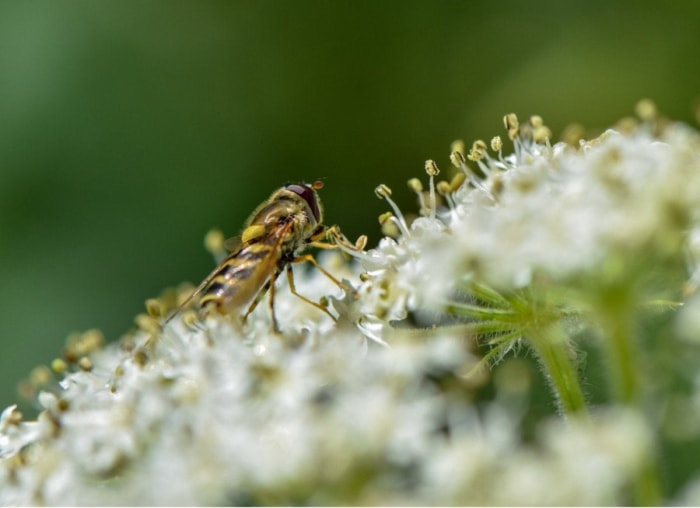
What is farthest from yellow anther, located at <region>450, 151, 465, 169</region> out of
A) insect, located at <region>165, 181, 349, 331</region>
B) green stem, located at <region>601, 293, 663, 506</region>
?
green stem, located at <region>601, 293, 663, 506</region>

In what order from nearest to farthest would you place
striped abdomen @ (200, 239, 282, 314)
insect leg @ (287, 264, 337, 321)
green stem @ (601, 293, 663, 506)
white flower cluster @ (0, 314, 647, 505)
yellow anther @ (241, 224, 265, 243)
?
white flower cluster @ (0, 314, 647, 505) < green stem @ (601, 293, 663, 506) < striped abdomen @ (200, 239, 282, 314) < insect leg @ (287, 264, 337, 321) < yellow anther @ (241, 224, 265, 243)

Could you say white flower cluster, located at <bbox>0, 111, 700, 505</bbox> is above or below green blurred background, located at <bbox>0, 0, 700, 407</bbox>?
below

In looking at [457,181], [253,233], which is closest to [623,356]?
[457,181]

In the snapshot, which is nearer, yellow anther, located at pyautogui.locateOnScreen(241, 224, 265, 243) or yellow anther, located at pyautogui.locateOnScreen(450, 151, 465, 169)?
yellow anther, located at pyautogui.locateOnScreen(450, 151, 465, 169)

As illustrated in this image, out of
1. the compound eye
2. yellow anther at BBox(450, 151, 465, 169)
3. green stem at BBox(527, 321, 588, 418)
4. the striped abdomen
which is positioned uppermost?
the compound eye

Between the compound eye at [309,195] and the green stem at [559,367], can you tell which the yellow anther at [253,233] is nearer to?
the compound eye at [309,195]

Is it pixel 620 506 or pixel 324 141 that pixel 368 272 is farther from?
pixel 324 141

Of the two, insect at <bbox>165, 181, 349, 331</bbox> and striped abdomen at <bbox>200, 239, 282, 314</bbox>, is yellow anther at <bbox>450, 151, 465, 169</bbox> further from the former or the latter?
striped abdomen at <bbox>200, 239, 282, 314</bbox>

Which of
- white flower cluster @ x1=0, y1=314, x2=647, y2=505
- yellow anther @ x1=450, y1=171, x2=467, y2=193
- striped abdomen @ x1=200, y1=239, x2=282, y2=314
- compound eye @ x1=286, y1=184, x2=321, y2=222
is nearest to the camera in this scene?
white flower cluster @ x1=0, y1=314, x2=647, y2=505
